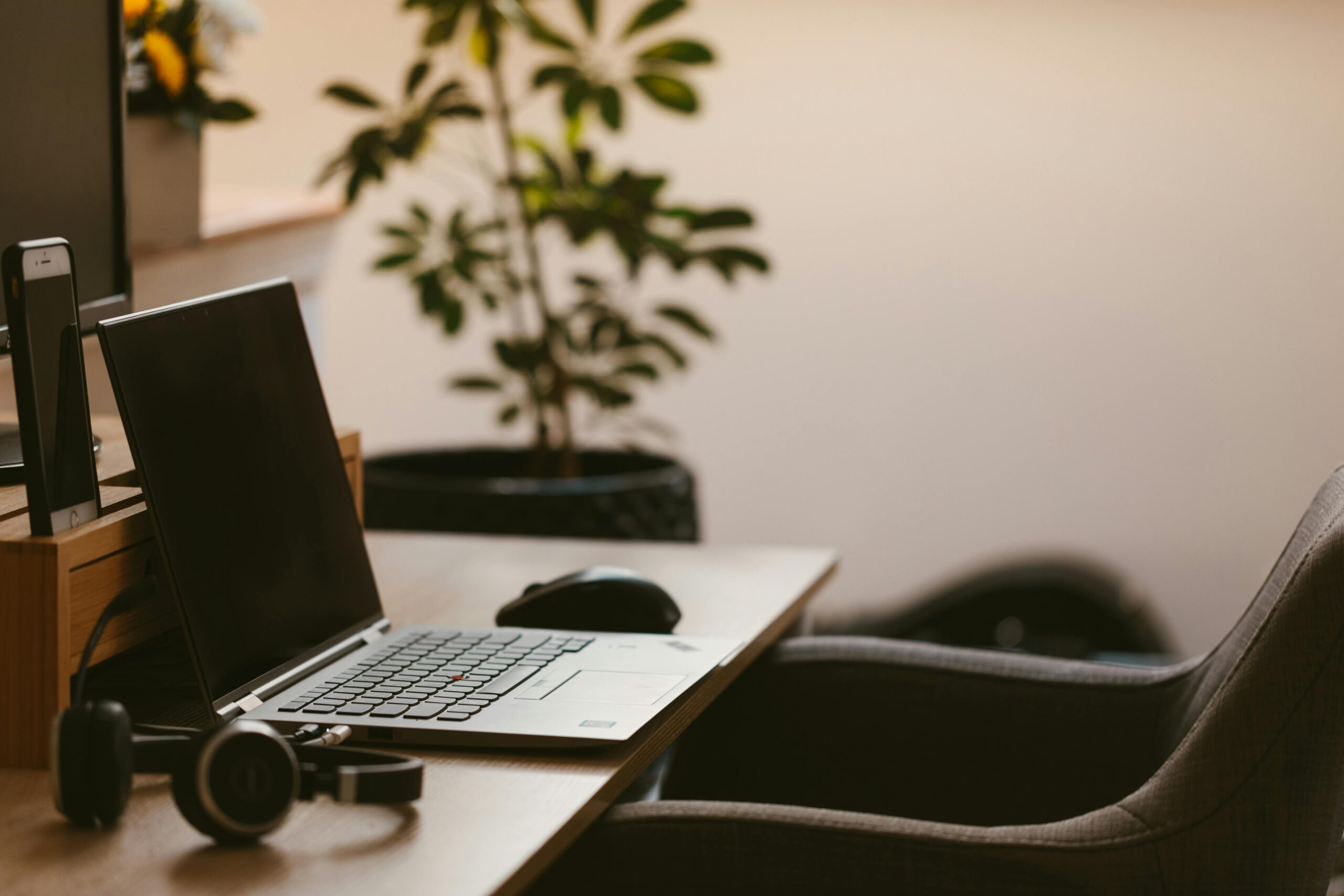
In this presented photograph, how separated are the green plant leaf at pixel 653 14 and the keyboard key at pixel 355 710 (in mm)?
1136

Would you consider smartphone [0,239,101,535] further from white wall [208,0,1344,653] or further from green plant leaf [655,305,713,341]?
white wall [208,0,1344,653]

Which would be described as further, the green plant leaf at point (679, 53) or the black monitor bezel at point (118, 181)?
the green plant leaf at point (679, 53)

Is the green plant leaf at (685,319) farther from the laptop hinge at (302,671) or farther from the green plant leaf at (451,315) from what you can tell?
the laptop hinge at (302,671)

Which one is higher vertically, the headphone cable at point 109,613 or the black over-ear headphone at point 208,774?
the headphone cable at point 109,613

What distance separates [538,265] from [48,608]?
47.8 inches

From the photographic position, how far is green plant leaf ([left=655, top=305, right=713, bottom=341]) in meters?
1.98

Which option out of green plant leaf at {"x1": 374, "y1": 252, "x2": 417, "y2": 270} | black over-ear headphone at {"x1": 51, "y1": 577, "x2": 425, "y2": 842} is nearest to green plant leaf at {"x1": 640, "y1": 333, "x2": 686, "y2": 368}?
green plant leaf at {"x1": 374, "y1": 252, "x2": 417, "y2": 270}

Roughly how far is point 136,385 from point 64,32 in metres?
0.33

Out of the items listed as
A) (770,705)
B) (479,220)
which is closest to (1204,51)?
(479,220)

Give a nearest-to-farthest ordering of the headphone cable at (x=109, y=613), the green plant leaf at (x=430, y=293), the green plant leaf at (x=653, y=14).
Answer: the headphone cable at (x=109, y=613)
the green plant leaf at (x=653, y=14)
the green plant leaf at (x=430, y=293)

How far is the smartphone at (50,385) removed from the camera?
85 cm

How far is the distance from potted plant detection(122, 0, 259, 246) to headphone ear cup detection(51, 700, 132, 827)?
785 millimetres

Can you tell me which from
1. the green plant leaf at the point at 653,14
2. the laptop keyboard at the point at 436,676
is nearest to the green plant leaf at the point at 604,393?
the green plant leaf at the point at 653,14

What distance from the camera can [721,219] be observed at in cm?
190
